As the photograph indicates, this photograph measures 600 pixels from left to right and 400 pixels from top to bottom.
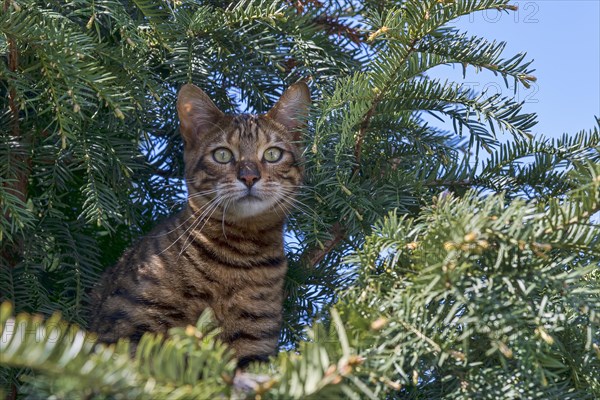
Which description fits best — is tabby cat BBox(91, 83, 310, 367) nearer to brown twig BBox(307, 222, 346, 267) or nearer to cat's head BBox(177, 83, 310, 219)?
cat's head BBox(177, 83, 310, 219)

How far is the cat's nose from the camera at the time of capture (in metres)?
2.10

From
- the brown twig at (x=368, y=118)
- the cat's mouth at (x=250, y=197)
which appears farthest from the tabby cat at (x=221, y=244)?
the brown twig at (x=368, y=118)

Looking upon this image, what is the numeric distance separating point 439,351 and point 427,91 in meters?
0.68

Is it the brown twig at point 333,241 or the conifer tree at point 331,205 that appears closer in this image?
the conifer tree at point 331,205

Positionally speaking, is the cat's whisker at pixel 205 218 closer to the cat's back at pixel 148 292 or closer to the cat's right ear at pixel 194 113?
the cat's back at pixel 148 292

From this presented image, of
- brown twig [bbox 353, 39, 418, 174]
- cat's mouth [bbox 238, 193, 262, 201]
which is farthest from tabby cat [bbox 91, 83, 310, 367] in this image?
brown twig [bbox 353, 39, 418, 174]

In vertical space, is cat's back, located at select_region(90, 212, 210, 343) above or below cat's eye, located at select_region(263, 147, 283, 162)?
below

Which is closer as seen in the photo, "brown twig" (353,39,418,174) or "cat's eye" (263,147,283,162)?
"brown twig" (353,39,418,174)

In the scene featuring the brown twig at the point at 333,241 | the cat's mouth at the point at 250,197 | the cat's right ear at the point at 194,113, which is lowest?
the brown twig at the point at 333,241

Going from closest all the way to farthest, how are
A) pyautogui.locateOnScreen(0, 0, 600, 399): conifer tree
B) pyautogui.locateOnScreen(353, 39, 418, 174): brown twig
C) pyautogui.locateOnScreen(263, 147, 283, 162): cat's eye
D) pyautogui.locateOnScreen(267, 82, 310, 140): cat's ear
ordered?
pyautogui.locateOnScreen(0, 0, 600, 399): conifer tree
pyautogui.locateOnScreen(353, 39, 418, 174): brown twig
pyautogui.locateOnScreen(267, 82, 310, 140): cat's ear
pyautogui.locateOnScreen(263, 147, 283, 162): cat's eye

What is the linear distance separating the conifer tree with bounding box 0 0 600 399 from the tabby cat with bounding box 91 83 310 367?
0.07 meters

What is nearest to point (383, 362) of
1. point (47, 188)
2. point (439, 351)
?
point (439, 351)

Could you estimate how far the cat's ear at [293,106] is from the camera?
1485 millimetres

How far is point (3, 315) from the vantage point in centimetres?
60
